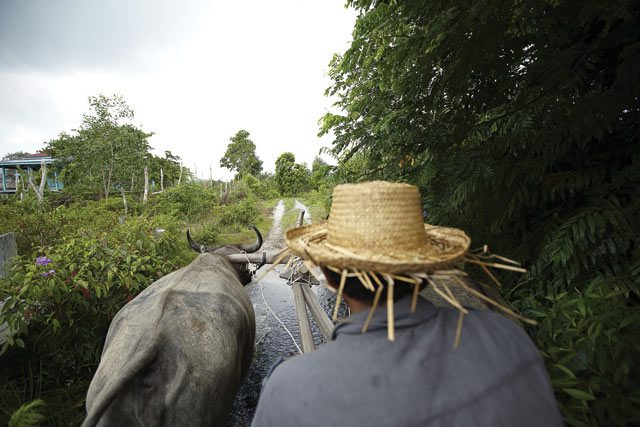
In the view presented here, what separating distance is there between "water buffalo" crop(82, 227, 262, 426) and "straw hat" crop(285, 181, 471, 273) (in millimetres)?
1317

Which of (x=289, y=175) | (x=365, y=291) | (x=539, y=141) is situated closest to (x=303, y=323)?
(x=365, y=291)

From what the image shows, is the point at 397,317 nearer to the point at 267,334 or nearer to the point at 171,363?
the point at 171,363

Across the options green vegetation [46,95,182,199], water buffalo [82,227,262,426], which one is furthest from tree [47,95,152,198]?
water buffalo [82,227,262,426]

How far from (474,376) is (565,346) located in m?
1.31

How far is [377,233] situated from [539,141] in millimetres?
2097

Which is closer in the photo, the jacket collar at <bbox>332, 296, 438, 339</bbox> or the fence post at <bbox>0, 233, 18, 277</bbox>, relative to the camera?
the jacket collar at <bbox>332, 296, 438, 339</bbox>

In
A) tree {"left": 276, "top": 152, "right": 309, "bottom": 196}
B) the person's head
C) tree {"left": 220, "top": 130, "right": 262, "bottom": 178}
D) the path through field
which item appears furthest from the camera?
tree {"left": 220, "top": 130, "right": 262, "bottom": 178}

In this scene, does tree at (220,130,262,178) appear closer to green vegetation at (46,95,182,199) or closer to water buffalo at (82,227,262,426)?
green vegetation at (46,95,182,199)

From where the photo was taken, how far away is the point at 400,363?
2.86ft

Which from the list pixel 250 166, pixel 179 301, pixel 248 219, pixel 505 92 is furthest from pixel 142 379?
Answer: pixel 250 166

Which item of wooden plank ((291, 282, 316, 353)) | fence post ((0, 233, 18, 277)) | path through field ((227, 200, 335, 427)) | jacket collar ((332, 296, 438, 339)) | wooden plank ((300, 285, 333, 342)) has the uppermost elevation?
jacket collar ((332, 296, 438, 339))

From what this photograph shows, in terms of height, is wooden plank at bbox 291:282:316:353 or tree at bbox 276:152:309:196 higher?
tree at bbox 276:152:309:196

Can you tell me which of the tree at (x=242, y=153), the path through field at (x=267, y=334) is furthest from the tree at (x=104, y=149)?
the tree at (x=242, y=153)

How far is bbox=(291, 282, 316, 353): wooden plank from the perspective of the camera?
2.50m
